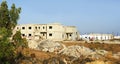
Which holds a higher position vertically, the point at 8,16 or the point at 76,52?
the point at 8,16

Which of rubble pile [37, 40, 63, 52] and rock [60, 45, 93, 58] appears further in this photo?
rubble pile [37, 40, 63, 52]

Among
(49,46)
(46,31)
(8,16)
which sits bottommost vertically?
(49,46)

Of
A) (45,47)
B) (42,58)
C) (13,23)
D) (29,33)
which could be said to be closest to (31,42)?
(45,47)

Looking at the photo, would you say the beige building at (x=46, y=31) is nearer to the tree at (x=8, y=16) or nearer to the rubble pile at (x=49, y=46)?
the rubble pile at (x=49, y=46)

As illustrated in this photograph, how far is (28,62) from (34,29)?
183ft

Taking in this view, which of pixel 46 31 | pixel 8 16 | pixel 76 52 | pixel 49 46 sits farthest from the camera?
pixel 46 31

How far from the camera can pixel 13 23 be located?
43.2 meters

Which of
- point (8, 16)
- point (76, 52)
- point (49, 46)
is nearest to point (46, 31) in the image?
point (49, 46)

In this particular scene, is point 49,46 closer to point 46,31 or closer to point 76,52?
point 76,52

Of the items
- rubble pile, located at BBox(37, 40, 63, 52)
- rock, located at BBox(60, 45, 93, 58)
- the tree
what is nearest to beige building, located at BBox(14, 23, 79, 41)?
rubble pile, located at BBox(37, 40, 63, 52)

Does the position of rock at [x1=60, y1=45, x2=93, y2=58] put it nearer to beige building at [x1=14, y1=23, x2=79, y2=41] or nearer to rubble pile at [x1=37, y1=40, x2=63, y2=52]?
rubble pile at [x1=37, y1=40, x2=63, y2=52]

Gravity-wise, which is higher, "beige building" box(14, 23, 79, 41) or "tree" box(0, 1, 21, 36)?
"tree" box(0, 1, 21, 36)

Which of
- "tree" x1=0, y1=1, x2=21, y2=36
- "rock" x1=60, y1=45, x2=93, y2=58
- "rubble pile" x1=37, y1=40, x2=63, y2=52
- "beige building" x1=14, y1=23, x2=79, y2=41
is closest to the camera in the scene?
"tree" x1=0, y1=1, x2=21, y2=36

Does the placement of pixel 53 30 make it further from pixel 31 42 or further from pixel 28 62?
pixel 28 62
